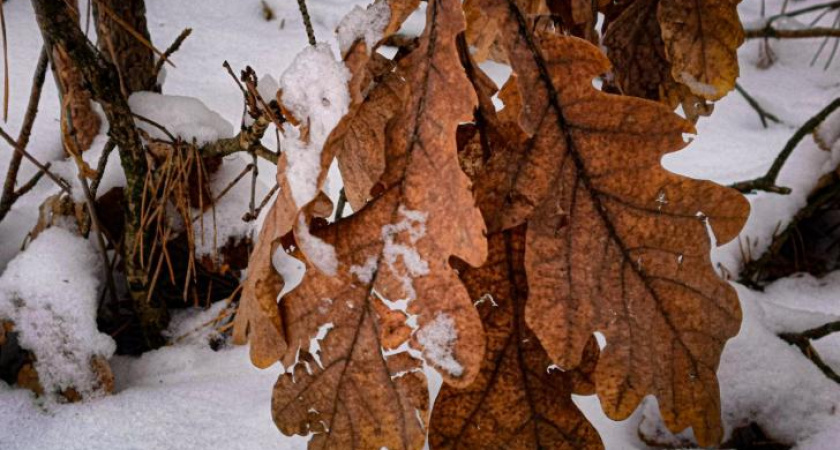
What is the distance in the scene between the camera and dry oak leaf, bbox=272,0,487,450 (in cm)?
47

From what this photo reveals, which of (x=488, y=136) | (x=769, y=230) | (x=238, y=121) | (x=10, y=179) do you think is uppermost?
(x=488, y=136)

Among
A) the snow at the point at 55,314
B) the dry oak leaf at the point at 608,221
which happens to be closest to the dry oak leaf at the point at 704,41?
the dry oak leaf at the point at 608,221

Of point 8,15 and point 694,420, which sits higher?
point 8,15

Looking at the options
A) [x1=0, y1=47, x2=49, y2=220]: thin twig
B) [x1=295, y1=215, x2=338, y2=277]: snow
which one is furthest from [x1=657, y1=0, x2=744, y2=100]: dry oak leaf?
[x1=0, y1=47, x2=49, y2=220]: thin twig

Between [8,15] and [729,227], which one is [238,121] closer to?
[8,15]

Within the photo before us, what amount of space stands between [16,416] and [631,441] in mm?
964

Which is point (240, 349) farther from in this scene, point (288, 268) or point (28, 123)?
point (28, 123)

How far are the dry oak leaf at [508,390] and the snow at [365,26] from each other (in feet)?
0.69

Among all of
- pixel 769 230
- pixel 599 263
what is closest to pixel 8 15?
pixel 599 263

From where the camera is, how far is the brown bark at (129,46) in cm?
112

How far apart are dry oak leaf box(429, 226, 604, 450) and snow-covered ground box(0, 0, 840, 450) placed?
426 mm

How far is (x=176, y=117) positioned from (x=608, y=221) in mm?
837

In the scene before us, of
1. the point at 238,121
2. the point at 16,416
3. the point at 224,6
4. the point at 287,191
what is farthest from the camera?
the point at 224,6

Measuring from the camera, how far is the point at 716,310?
519 millimetres
